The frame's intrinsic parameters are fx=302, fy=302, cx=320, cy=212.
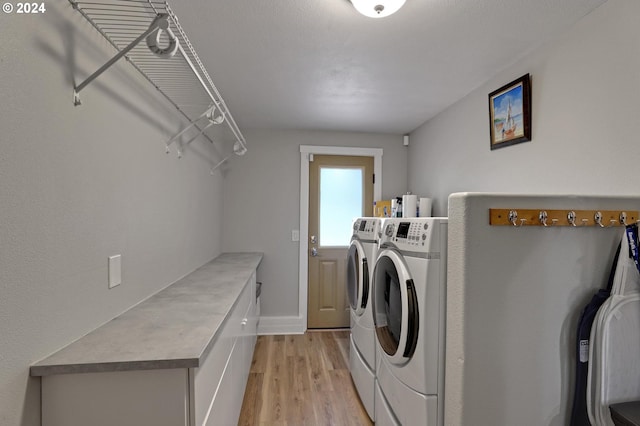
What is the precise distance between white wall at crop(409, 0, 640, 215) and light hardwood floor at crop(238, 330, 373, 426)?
72.9 inches

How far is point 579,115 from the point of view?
1.49m

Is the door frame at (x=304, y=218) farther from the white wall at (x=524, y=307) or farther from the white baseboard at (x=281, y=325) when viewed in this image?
the white wall at (x=524, y=307)

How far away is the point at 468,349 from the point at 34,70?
1703 mm

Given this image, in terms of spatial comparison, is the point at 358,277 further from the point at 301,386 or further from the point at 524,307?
the point at 524,307

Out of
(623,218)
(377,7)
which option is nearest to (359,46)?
(377,7)

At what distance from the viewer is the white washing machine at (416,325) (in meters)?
1.33

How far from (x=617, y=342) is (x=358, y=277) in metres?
1.42

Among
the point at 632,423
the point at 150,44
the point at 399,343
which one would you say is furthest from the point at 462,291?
the point at 150,44

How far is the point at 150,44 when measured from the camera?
3.08 ft

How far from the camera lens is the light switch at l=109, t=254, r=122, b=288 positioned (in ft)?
4.00

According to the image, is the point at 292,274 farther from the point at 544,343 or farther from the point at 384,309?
the point at 544,343

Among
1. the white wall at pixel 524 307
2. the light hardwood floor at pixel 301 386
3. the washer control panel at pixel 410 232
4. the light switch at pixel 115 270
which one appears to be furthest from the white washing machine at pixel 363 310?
the light switch at pixel 115 270

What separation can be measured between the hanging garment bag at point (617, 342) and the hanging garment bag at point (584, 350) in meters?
0.02

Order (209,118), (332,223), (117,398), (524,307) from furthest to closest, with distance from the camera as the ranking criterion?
(332,223)
(209,118)
(524,307)
(117,398)
